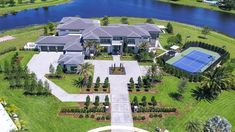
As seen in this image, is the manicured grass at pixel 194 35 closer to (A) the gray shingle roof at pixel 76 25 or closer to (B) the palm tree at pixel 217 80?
(A) the gray shingle roof at pixel 76 25

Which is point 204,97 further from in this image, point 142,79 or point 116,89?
point 116,89

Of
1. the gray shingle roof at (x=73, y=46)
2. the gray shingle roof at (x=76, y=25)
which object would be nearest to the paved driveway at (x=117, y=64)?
the gray shingle roof at (x=73, y=46)

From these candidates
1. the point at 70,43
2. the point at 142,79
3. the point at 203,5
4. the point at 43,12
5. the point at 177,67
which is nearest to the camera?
the point at 142,79

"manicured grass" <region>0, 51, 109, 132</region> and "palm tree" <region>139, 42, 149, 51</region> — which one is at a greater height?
"palm tree" <region>139, 42, 149, 51</region>

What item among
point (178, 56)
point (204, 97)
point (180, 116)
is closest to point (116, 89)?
point (180, 116)

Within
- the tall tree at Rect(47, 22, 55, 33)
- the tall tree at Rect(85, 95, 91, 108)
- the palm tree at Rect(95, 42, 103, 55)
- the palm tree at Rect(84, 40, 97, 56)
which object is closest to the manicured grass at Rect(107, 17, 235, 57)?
the palm tree at Rect(95, 42, 103, 55)

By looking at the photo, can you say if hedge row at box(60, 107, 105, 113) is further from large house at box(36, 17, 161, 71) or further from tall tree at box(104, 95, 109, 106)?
large house at box(36, 17, 161, 71)

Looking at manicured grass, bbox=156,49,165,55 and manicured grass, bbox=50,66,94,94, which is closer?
manicured grass, bbox=50,66,94,94

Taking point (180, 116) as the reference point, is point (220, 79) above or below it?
above
